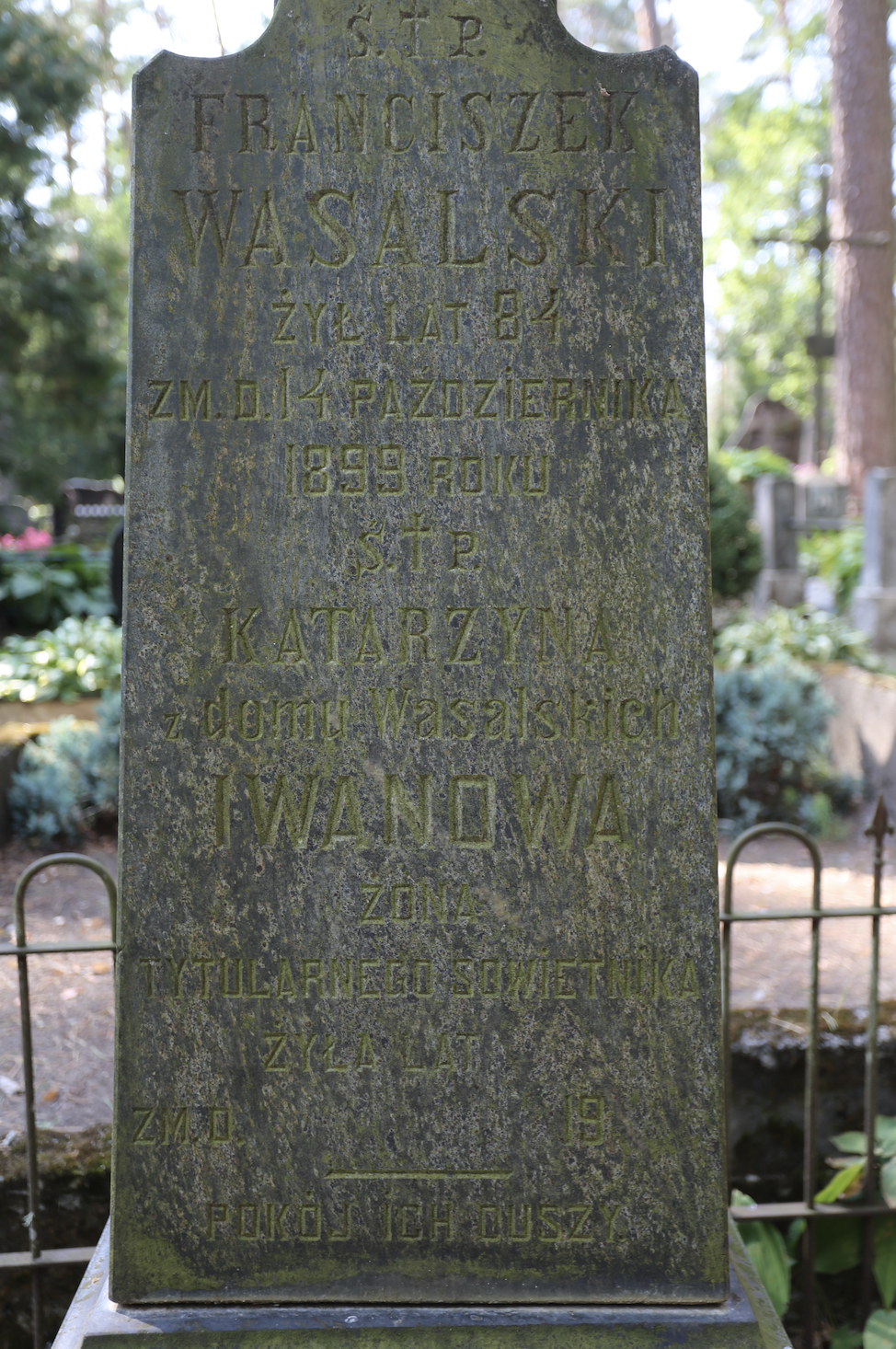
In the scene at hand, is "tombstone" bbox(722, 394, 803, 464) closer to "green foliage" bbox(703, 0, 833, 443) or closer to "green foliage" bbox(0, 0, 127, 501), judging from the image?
"green foliage" bbox(703, 0, 833, 443)

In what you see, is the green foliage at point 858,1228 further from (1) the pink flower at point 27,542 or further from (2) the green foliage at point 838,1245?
(1) the pink flower at point 27,542

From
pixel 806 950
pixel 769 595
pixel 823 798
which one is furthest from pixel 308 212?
pixel 769 595

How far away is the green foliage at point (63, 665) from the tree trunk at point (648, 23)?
1831 centimetres

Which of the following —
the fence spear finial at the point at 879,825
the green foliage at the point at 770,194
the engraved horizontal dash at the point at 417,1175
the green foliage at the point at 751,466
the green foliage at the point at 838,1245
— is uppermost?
the green foliage at the point at 770,194

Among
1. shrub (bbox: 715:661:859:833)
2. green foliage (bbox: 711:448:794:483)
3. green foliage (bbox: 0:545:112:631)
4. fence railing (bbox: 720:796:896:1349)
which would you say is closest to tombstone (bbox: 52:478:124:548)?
green foliage (bbox: 0:545:112:631)

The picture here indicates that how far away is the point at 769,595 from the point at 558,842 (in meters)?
9.27

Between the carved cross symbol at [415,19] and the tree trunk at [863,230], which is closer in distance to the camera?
the carved cross symbol at [415,19]

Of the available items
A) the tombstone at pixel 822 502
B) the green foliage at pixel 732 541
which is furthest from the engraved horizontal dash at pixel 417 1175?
the tombstone at pixel 822 502

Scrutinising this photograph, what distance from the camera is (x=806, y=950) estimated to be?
4.13 meters

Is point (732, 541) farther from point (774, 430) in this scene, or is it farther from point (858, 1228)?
point (774, 430)

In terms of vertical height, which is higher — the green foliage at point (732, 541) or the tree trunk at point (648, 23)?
the tree trunk at point (648, 23)

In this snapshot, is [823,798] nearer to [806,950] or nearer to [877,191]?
[806,950]

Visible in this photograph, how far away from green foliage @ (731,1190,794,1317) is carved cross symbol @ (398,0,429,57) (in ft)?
9.09

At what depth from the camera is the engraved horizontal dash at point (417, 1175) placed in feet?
6.67
